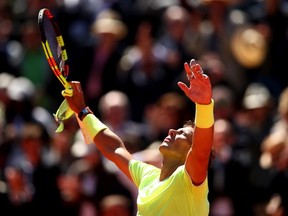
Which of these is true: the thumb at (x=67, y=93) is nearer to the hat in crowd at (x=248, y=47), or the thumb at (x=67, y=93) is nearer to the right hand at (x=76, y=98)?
the right hand at (x=76, y=98)

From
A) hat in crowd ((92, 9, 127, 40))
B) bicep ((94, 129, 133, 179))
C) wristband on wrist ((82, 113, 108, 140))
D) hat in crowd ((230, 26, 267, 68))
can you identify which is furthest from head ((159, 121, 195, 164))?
hat in crowd ((92, 9, 127, 40))

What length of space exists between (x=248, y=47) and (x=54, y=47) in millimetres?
4530

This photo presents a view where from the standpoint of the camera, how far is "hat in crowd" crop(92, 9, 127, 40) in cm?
1175

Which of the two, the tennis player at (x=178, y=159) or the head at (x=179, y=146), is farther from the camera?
the head at (x=179, y=146)

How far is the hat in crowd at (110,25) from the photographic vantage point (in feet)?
38.5

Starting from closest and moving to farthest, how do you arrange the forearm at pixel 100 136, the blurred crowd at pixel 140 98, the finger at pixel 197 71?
the finger at pixel 197 71 → the forearm at pixel 100 136 → the blurred crowd at pixel 140 98

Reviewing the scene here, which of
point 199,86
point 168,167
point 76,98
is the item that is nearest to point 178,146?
point 168,167

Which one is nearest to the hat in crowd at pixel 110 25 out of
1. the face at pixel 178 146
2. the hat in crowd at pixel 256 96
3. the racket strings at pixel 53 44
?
the hat in crowd at pixel 256 96

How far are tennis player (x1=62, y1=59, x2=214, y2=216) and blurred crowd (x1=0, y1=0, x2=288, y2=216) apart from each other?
2.25m

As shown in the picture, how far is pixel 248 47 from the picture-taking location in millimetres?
11070

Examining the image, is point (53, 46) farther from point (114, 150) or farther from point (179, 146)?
point (179, 146)

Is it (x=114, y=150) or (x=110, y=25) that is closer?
(x=114, y=150)

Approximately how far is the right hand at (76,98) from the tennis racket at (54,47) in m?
0.03

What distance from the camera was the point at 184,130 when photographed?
20.8 feet
